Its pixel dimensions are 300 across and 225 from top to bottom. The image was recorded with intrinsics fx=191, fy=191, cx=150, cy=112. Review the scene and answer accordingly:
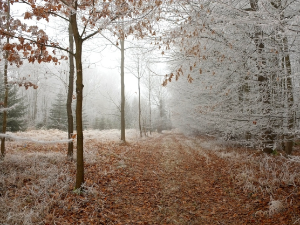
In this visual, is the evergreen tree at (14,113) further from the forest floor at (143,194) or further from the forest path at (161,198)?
the forest path at (161,198)

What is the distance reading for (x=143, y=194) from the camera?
536cm

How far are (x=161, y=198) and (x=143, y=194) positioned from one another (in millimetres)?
565

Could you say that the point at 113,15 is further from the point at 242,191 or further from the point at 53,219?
the point at 242,191

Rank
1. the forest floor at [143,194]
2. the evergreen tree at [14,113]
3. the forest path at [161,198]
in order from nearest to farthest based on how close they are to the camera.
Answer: the forest floor at [143,194] < the forest path at [161,198] < the evergreen tree at [14,113]

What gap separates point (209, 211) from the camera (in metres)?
4.41

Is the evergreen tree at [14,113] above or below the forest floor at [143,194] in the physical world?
above

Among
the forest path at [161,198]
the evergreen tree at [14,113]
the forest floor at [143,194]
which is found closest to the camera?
the forest floor at [143,194]

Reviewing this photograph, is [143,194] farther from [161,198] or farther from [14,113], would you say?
[14,113]

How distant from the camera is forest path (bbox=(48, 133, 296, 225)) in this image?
13.4 feet

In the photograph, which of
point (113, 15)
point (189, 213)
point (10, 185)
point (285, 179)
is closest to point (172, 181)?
point (189, 213)

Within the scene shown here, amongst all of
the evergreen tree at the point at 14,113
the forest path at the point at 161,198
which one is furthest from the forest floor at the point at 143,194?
the evergreen tree at the point at 14,113

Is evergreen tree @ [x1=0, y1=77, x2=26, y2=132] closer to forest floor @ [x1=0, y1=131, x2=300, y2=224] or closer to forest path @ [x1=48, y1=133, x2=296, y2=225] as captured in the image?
forest floor @ [x1=0, y1=131, x2=300, y2=224]

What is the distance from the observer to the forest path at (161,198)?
4094 millimetres

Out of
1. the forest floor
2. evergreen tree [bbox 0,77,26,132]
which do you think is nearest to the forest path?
the forest floor
